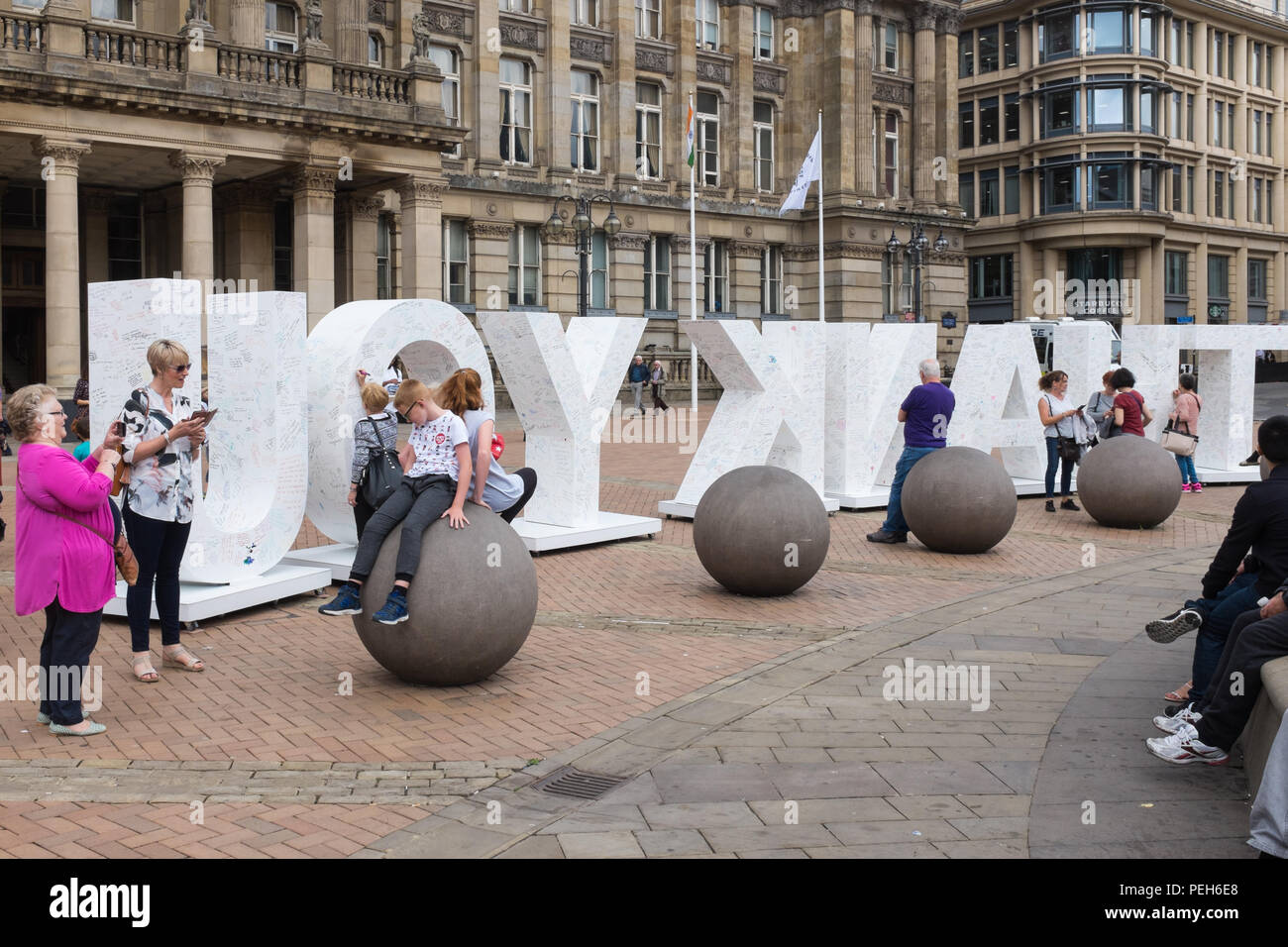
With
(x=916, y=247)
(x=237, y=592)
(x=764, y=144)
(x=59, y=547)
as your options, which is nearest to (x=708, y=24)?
(x=764, y=144)

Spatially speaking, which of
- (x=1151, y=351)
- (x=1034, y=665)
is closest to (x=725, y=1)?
(x=1151, y=351)

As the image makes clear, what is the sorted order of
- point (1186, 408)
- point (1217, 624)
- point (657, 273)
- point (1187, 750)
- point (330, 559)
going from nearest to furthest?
point (1187, 750) < point (1217, 624) < point (330, 559) < point (1186, 408) < point (657, 273)

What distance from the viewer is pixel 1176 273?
221ft

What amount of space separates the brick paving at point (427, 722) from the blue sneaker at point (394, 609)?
0.53m

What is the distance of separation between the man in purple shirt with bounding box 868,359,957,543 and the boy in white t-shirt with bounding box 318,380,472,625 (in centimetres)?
738

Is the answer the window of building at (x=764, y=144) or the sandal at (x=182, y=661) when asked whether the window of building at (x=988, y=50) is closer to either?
the window of building at (x=764, y=144)

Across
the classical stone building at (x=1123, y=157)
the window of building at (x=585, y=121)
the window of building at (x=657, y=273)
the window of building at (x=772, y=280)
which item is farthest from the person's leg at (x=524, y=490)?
the classical stone building at (x=1123, y=157)

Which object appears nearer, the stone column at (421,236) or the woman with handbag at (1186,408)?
the woman with handbag at (1186,408)

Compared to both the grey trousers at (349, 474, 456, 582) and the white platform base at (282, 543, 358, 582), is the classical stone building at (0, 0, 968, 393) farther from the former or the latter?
the grey trousers at (349, 474, 456, 582)

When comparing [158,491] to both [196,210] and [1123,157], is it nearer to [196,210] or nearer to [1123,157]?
[196,210]

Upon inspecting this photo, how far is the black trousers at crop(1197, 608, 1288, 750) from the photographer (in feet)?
19.1

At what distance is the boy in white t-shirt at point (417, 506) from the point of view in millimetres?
7598

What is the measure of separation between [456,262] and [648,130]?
9896 mm

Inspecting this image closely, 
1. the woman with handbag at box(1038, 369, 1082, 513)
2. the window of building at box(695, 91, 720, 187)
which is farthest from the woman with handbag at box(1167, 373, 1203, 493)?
the window of building at box(695, 91, 720, 187)
